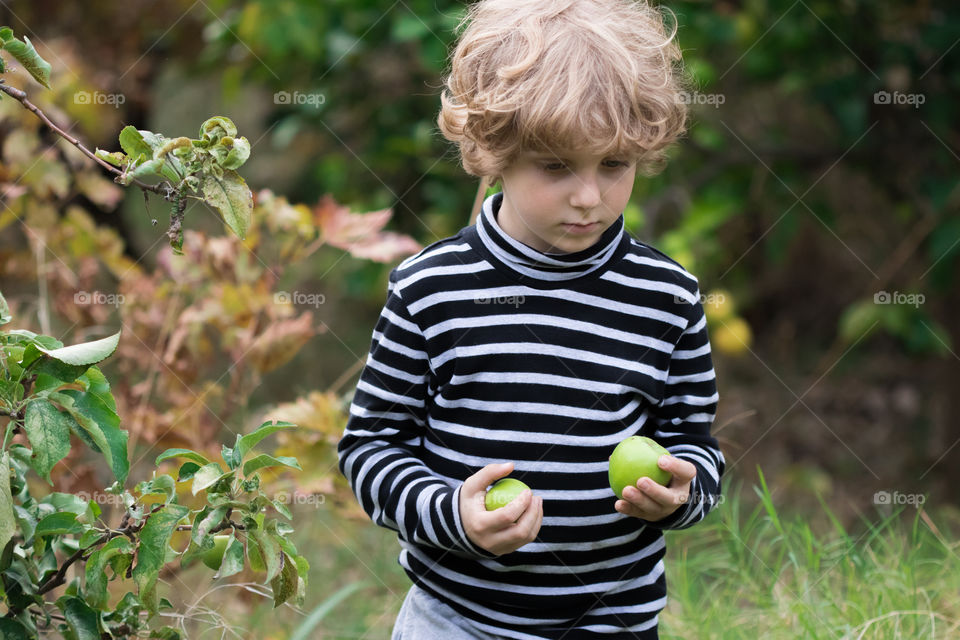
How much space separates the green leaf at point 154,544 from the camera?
1.26 meters

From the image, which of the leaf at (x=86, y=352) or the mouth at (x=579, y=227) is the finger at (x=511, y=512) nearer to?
the mouth at (x=579, y=227)

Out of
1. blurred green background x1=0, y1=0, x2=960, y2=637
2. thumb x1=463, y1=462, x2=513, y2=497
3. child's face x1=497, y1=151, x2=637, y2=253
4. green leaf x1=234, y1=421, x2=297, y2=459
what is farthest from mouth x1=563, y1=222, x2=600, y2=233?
blurred green background x1=0, y1=0, x2=960, y2=637

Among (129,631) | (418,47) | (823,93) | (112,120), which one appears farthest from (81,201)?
(129,631)

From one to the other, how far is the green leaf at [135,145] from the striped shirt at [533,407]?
1.22 feet

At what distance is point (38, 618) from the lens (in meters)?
1.53

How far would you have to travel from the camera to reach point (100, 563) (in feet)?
4.21

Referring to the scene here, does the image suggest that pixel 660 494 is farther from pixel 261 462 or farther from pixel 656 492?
pixel 261 462

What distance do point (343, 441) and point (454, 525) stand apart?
0.83ft

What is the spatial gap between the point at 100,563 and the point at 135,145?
20.2 inches

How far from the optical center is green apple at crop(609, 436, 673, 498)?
130 cm

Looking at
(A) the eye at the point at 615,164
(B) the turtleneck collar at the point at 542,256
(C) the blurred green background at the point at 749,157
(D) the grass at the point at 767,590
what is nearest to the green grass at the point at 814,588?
(D) the grass at the point at 767,590

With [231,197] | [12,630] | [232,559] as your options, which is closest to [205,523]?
[232,559]

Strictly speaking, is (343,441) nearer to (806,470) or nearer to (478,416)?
(478,416)

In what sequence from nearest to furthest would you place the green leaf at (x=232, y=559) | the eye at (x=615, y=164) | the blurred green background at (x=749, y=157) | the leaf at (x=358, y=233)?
1. the green leaf at (x=232, y=559)
2. the eye at (x=615, y=164)
3. the leaf at (x=358, y=233)
4. the blurred green background at (x=749, y=157)
